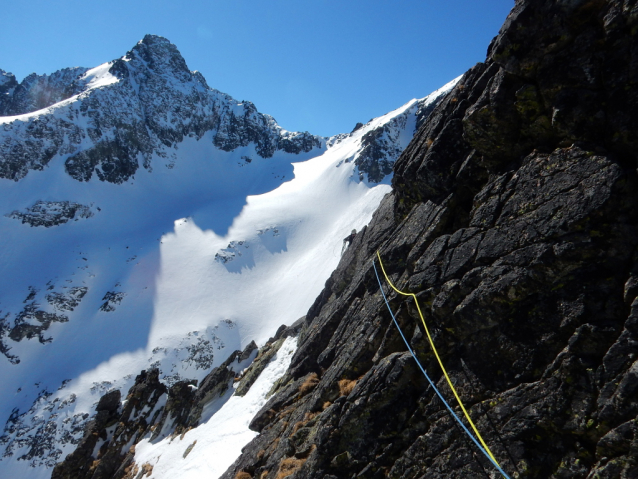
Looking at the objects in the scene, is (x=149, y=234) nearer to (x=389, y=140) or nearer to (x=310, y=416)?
A: (x=389, y=140)

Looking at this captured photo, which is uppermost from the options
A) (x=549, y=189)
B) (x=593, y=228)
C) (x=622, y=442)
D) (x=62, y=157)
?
(x=62, y=157)

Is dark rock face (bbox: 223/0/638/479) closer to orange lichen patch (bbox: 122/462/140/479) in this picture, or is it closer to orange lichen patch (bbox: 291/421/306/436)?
orange lichen patch (bbox: 291/421/306/436)

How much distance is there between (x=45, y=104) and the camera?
151250 mm

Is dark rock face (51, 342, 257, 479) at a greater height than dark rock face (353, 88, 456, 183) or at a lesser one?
lesser

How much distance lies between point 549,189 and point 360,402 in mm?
7697

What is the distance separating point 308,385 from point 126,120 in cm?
14061

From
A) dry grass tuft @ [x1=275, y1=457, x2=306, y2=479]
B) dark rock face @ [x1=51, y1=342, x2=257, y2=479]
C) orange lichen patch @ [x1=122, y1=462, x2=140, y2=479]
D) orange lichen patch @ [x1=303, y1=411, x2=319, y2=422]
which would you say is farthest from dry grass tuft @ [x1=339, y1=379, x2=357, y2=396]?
orange lichen patch @ [x1=122, y1=462, x2=140, y2=479]

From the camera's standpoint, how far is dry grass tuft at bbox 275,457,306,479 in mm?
11062

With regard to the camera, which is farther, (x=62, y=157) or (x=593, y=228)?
(x=62, y=157)

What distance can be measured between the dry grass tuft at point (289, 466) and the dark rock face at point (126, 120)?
128326 millimetres

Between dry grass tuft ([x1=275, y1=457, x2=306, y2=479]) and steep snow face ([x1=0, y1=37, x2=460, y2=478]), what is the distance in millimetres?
49520

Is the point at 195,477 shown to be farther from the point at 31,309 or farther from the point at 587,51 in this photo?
the point at 31,309

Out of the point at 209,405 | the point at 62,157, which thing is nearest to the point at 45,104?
the point at 62,157

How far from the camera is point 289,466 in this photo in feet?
37.3
